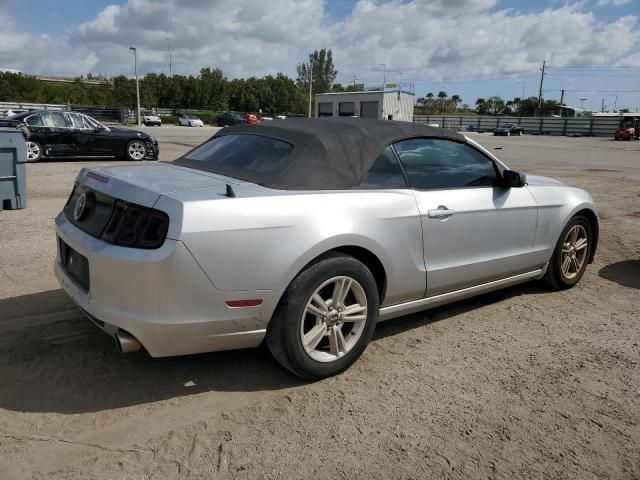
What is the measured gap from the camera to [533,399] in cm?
305

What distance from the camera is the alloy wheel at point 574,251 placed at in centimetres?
484

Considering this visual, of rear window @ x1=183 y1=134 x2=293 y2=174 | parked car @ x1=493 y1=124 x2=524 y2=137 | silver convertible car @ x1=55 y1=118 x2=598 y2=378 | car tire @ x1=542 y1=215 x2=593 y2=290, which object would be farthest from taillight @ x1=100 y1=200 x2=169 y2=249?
parked car @ x1=493 y1=124 x2=524 y2=137

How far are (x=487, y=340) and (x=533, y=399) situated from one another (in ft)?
2.61

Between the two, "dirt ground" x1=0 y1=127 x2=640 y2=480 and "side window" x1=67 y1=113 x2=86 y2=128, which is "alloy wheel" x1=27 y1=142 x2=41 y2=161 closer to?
"side window" x1=67 y1=113 x2=86 y2=128

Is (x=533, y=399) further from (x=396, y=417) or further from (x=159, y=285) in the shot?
(x=159, y=285)

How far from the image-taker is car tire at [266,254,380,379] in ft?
9.63

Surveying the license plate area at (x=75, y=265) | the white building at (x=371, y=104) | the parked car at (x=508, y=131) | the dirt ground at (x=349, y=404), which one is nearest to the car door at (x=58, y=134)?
the dirt ground at (x=349, y=404)

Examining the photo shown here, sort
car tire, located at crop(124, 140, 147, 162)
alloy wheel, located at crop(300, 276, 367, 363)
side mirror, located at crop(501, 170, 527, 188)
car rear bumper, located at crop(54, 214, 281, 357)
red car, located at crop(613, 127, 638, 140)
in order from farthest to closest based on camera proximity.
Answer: red car, located at crop(613, 127, 638, 140)
car tire, located at crop(124, 140, 147, 162)
side mirror, located at crop(501, 170, 527, 188)
alloy wheel, located at crop(300, 276, 367, 363)
car rear bumper, located at crop(54, 214, 281, 357)

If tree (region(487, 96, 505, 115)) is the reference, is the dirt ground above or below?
below

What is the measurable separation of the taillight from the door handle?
5.81ft

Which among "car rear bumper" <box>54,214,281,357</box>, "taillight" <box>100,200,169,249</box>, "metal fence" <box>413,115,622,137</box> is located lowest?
"car rear bumper" <box>54,214,281,357</box>

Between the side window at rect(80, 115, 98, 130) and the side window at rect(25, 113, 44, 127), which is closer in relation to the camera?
the side window at rect(25, 113, 44, 127)

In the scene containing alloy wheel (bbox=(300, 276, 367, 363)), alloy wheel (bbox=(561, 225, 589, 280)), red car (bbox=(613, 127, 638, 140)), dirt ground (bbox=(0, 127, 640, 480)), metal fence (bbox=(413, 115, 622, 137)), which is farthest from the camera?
metal fence (bbox=(413, 115, 622, 137))

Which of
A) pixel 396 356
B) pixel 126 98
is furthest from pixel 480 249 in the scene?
pixel 126 98
